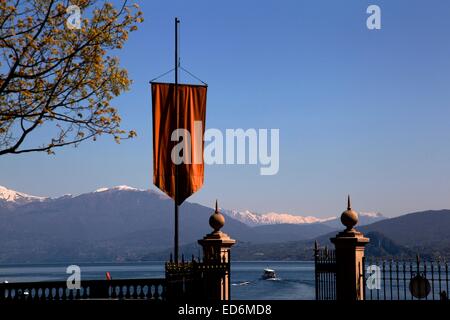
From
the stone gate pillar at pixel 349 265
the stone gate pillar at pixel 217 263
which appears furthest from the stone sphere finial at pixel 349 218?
the stone gate pillar at pixel 217 263

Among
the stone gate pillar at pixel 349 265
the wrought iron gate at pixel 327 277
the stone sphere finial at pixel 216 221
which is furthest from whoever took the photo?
the stone sphere finial at pixel 216 221

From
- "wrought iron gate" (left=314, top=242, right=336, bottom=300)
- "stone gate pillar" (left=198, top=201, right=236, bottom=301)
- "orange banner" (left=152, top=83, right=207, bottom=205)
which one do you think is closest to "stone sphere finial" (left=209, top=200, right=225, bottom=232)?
"stone gate pillar" (left=198, top=201, right=236, bottom=301)

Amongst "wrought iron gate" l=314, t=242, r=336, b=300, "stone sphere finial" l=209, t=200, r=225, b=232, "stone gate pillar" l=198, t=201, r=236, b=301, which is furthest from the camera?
"stone sphere finial" l=209, t=200, r=225, b=232

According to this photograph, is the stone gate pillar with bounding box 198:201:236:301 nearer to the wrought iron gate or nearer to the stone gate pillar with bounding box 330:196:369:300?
the wrought iron gate

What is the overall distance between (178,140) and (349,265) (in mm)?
6508

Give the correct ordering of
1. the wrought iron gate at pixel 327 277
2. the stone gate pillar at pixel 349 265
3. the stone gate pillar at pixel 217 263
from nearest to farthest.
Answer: the stone gate pillar at pixel 217 263, the stone gate pillar at pixel 349 265, the wrought iron gate at pixel 327 277

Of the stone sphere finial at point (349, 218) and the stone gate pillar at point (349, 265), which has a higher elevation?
the stone sphere finial at point (349, 218)

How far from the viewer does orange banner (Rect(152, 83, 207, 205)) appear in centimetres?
2239

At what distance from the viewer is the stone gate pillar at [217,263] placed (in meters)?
19.3

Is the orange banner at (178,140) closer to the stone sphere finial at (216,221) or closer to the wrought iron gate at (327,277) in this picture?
the stone sphere finial at (216,221)

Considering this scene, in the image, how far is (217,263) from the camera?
1931cm

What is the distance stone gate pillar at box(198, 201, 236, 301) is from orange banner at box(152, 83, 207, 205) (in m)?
1.47

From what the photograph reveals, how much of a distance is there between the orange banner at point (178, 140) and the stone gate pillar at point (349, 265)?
15.8 ft

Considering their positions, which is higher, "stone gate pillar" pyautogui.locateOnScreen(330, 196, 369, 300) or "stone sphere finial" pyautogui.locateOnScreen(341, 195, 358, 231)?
"stone sphere finial" pyautogui.locateOnScreen(341, 195, 358, 231)
